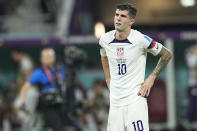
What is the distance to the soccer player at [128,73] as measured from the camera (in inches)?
376

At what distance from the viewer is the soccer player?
954 cm

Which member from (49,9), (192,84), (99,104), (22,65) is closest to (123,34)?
(99,104)

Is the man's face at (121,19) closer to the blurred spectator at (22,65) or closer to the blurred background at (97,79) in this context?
the blurred background at (97,79)

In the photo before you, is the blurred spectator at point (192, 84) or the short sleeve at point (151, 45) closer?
the short sleeve at point (151, 45)

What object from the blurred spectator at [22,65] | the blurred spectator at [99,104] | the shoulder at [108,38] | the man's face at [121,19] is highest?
the man's face at [121,19]

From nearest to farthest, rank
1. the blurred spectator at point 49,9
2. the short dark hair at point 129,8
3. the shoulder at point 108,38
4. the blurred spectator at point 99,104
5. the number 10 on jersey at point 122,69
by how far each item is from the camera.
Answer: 1. the short dark hair at point 129,8
2. the number 10 on jersey at point 122,69
3. the shoulder at point 108,38
4. the blurred spectator at point 99,104
5. the blurred spectator at point 49,9

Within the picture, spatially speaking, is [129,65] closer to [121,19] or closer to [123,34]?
[123,34]

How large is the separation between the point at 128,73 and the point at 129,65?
0.34ft

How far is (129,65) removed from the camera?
9617 mm

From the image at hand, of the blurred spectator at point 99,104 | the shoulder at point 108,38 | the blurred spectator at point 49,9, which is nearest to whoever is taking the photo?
the shoulder at point 108,38

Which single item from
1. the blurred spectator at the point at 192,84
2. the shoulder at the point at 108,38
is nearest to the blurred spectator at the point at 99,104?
the blurred spectator at the point at 192,84

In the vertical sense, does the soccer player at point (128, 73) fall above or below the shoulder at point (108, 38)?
below

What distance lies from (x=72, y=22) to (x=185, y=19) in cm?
469

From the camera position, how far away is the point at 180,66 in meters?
19.8
